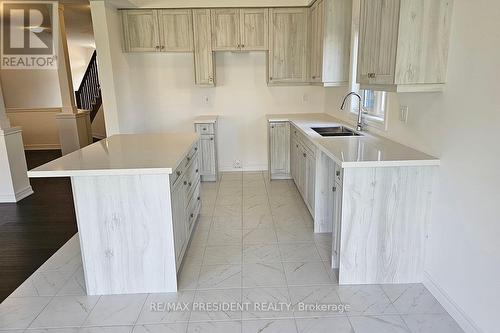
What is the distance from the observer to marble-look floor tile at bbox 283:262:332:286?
247 cm

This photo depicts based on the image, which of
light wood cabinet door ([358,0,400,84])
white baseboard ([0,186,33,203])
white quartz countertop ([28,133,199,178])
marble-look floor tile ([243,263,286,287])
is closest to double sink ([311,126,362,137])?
light wood cabinet door ([358,0,400,84])

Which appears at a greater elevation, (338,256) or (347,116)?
(347,116)

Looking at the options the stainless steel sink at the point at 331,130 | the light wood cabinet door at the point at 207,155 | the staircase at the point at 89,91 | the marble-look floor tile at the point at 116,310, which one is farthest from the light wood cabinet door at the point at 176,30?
the staircase at the point at 89,91

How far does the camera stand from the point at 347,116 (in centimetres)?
414

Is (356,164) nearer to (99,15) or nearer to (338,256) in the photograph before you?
(338,256)

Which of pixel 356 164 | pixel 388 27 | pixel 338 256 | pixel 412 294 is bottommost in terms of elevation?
pixel 412 294

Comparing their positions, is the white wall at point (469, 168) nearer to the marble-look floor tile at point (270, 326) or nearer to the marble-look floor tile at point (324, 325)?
the marble-look floor tile at point (324, 325)

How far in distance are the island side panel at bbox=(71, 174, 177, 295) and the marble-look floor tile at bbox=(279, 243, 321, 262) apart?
968 millimetres

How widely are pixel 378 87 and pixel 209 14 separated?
3.10 m

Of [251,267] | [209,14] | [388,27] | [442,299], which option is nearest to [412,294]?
[442,299]

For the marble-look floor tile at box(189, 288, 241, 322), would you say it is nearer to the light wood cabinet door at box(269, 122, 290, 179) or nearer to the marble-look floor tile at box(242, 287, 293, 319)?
the marble-look floor tile at box(242, 287, 293, 319)

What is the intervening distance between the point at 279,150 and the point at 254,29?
174 cm

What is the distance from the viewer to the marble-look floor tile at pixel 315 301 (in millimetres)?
2131

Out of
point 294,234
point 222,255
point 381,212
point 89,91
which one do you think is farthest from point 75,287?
point 89,91
